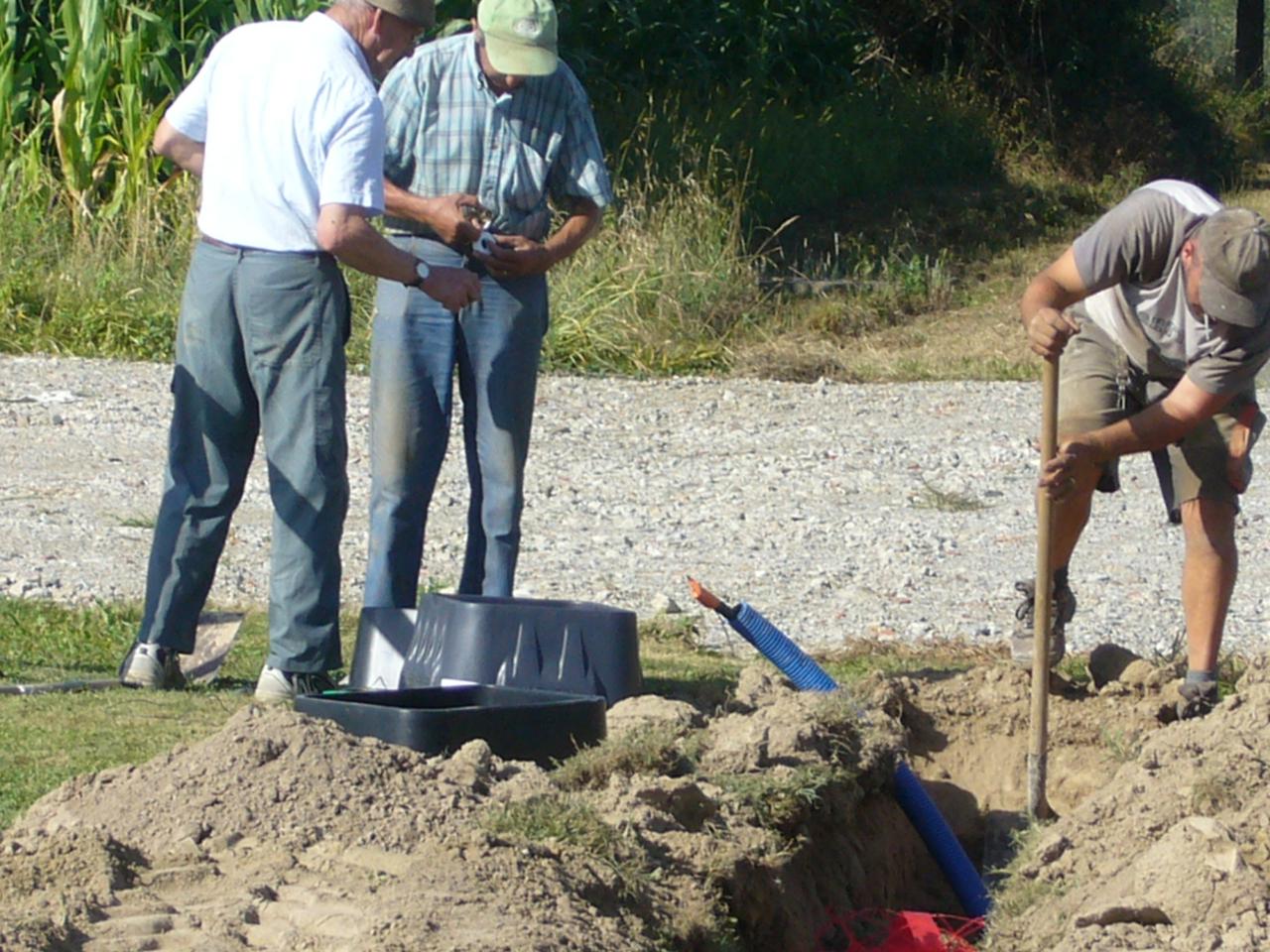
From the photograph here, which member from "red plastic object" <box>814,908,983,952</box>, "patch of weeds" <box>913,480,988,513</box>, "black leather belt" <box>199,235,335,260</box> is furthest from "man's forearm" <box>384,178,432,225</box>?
"patch of weeds" <box>913,480,988,513</box>

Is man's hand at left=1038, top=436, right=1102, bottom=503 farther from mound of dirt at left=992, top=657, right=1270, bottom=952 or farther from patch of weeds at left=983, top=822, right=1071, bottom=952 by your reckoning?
patch of weeds at left=983, top=822, right=1071, bottom=952

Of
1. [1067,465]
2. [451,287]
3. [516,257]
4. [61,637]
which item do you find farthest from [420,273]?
[61,637]

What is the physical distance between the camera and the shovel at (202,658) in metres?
5.96

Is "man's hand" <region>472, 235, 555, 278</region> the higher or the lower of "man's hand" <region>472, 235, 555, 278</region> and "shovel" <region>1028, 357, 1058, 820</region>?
the higher

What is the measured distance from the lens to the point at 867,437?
11.7m

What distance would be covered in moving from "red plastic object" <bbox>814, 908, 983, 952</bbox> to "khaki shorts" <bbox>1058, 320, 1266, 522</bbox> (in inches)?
74.3

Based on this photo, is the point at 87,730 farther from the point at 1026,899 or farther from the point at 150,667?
the point at 1026,899

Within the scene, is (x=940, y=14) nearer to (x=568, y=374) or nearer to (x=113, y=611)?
(x=568, y=374)

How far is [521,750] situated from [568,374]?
8.60 m

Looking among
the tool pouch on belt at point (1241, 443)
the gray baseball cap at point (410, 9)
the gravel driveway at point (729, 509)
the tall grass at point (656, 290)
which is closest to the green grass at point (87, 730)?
the gravel driveway at point (729, 509)

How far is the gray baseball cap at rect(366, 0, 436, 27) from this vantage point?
5504 mm

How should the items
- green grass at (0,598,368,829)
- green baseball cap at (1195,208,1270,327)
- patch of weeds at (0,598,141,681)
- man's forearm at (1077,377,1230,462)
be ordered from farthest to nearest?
1. patch of weeds at (0,598,141,681)
2. man's forearm at (1077,377,1230,462)
3. green baseball cap at (1195,208,1270,327)
4. green grass at (0,598,368,829)

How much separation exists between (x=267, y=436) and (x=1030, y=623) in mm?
2588

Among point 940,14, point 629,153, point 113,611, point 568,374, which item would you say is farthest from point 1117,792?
point 940,14
